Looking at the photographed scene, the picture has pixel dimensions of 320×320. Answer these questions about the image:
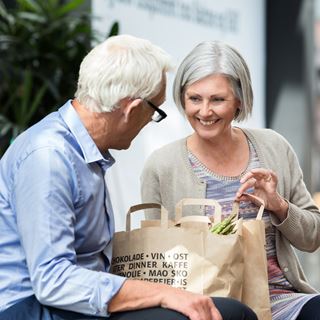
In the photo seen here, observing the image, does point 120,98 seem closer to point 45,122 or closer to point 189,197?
point 45,122

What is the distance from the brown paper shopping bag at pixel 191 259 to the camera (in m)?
2.74

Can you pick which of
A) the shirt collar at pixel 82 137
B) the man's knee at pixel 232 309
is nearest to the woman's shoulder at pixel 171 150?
the shirt collar at pixel 82 137

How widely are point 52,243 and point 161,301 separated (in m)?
0.33

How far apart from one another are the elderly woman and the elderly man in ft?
1.64

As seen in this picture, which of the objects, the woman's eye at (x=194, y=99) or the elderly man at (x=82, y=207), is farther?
the woman's eye at (x=194, y=99)

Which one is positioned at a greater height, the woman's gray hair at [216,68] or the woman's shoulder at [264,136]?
the woman's gray hair at [216,68]

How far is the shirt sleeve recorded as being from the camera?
239cm

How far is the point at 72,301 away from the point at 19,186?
1.09ft

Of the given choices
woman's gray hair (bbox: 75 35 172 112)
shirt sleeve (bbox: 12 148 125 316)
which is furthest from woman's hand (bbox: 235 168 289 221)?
shirt sleeve (bbox: 12 148 125 316)

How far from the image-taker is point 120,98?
101 inches

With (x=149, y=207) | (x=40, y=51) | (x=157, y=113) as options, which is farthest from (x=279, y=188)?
(x=40, y=51)

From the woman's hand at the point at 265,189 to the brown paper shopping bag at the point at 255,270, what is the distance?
197 millimetres

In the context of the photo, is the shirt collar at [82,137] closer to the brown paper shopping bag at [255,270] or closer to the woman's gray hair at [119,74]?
the woman's gray hair at [119,74]

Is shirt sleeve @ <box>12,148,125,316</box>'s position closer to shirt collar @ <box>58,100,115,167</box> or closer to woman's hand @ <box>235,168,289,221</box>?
shirt collar @ <box>58,100,115,167</box>
